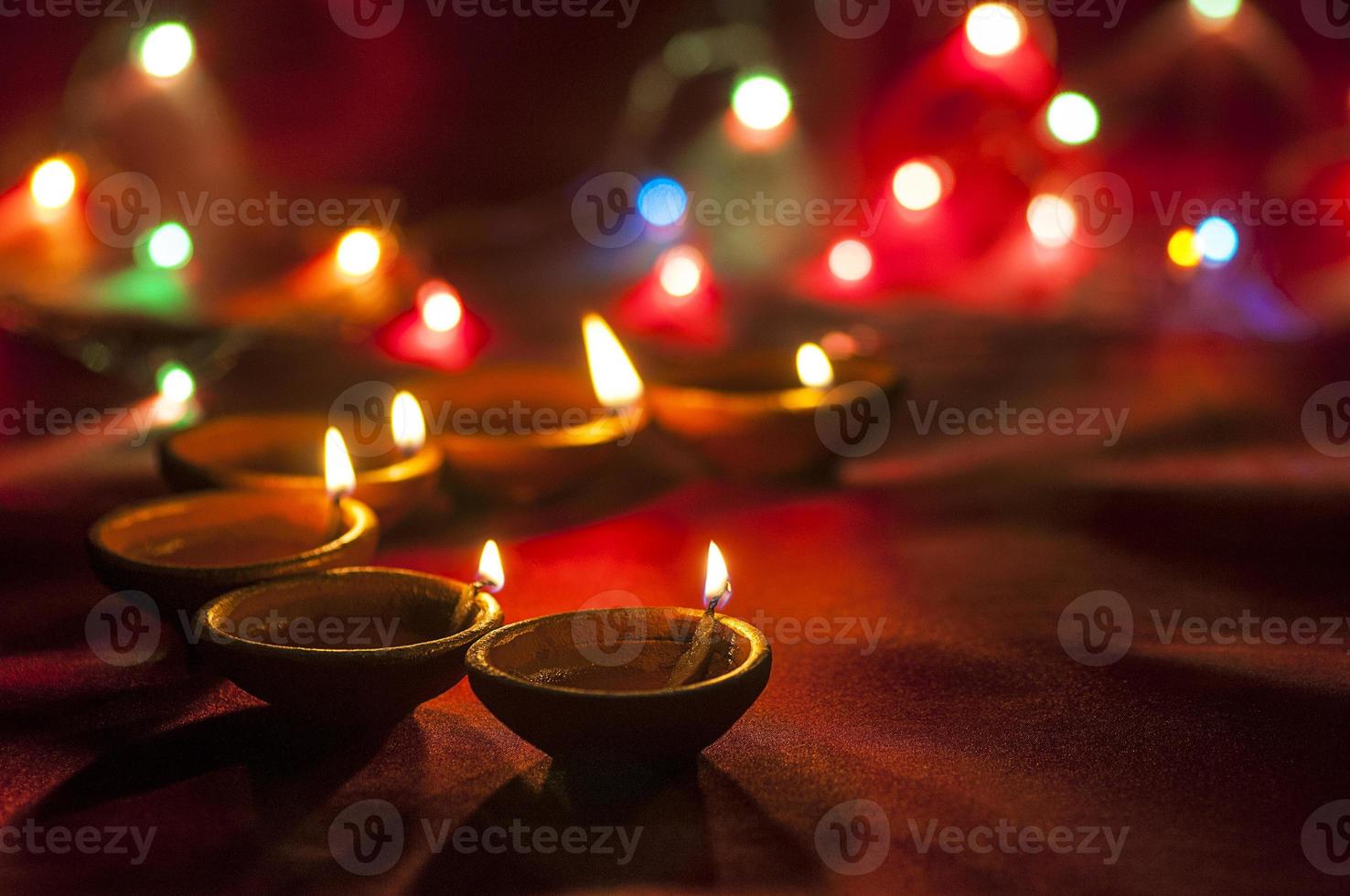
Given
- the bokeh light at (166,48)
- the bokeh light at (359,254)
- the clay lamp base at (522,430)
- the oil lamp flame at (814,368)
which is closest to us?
the clay lamp base at (522,430)

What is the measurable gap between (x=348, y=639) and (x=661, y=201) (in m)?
1.55

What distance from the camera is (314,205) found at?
2447mm

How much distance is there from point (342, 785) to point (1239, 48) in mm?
2176

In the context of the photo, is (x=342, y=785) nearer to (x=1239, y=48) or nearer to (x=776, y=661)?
(x=776, y=661)

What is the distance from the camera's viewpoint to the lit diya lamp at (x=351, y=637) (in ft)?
3.11

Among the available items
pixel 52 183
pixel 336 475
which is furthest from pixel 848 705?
pixel 52 183

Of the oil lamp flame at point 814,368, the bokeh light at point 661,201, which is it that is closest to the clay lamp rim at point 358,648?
the oil lamp flame at point 814,368

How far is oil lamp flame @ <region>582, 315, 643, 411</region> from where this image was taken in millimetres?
1581

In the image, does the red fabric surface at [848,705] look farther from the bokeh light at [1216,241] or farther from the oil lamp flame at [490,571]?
the bokeh light at [1216,241]

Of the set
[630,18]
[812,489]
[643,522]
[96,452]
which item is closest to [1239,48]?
[630,18]

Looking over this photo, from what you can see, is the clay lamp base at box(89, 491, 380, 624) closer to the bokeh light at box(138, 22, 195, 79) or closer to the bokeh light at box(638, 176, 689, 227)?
the bokeh light at box(138, 22, 195, 79)

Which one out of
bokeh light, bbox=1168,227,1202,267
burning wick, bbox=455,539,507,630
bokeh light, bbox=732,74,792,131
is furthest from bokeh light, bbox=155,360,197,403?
bokeh light, bbox=1168,227,1202,267

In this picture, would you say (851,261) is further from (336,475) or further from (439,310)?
(336,475)

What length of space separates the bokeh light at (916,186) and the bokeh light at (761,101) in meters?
0.25
